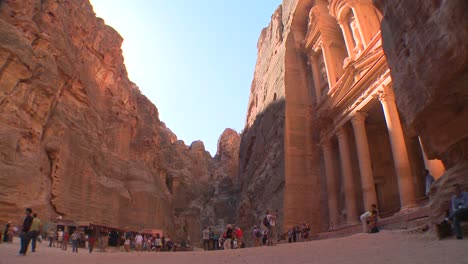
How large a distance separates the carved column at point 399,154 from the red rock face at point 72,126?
19.1m

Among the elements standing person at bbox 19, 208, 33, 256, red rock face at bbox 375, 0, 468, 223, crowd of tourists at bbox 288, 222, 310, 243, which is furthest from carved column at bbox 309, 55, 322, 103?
standing person at bbox 19, 208, 33, 256

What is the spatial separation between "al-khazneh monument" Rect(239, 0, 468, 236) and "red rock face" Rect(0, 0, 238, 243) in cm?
1063

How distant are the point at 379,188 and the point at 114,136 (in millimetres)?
22732

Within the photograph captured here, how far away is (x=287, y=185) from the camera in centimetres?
2459

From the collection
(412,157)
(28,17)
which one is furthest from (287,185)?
(28,17)

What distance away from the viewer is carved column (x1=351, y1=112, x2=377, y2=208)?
20.2 m

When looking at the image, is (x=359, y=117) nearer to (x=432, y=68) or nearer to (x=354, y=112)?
(x=354, y=112)

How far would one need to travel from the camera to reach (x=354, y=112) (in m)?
22.2

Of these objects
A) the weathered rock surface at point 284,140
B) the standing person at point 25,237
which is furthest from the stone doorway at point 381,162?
the standing person at point 25,237

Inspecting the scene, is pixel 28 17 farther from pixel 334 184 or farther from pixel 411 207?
pixel 411 207

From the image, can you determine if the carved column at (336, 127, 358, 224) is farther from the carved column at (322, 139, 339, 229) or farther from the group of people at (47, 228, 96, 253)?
the group of people at (47, 228, 96, 253)

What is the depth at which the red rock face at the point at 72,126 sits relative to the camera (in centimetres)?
1956

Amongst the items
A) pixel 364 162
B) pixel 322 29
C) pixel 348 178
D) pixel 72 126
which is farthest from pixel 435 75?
pixel 72 126

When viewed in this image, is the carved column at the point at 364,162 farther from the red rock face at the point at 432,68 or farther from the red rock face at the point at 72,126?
the red rock face at the point at 72,126
